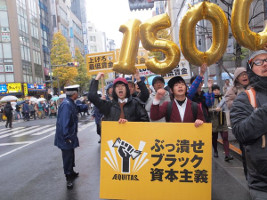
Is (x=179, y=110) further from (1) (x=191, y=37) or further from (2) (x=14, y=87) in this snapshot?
(2) (x=14, y=87)

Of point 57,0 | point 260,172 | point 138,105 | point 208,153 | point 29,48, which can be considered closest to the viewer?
point 260,172

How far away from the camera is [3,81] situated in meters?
35.2

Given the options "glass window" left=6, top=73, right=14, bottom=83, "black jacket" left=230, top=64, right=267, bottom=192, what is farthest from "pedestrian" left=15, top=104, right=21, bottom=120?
"black jacket" left=230, top=64, right=267, bottom=192

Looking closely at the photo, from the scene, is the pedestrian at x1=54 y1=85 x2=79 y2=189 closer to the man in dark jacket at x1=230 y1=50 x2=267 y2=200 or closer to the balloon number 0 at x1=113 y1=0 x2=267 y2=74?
the balloon number 0 at x1=113 y1=0 x2=267 y2=74

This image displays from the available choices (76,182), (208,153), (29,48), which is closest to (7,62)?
(29,48)

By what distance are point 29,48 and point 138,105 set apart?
136ft

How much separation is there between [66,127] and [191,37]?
8.37 feet

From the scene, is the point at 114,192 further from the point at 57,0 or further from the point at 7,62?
the point at 57,0

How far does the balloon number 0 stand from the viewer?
3109 millimetres

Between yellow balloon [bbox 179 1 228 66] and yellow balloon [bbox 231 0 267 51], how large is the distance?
0.18m

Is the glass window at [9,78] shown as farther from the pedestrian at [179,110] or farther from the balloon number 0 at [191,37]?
the pedestrian at [179,110]

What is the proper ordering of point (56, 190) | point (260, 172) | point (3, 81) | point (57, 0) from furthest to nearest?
point (57, 0) < point (3, 81) < point (56, 190) < point (260, 172)

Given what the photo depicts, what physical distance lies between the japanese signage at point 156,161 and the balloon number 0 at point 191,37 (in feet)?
3.27

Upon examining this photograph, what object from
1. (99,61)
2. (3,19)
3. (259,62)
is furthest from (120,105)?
(3,19)
